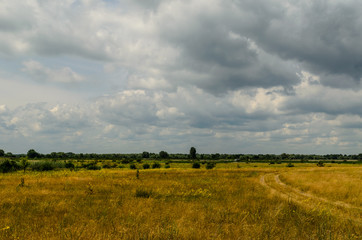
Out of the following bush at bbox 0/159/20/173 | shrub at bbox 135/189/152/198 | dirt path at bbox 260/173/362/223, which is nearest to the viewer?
dirt path at bbox 260/173/362/223

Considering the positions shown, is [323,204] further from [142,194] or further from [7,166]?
[7,166]

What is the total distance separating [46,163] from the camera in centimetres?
6675

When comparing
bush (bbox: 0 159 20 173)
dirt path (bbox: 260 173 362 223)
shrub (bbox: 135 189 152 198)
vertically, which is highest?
shrub (bbox: 135 189 152 198)

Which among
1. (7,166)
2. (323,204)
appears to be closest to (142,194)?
(323,204)

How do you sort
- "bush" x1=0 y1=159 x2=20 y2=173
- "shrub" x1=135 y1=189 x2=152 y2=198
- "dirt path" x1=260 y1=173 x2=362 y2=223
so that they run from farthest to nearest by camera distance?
"bush" x1=0 y1=159 x2=20 y2=173 → "shrub" x1=135 y1=189 x2=152 y2=198 → "dirt path" x1=260 y1=173 x2=362 y2=223

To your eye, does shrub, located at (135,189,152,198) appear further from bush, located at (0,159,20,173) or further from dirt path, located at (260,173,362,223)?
bush, located at (0,159,20,173)

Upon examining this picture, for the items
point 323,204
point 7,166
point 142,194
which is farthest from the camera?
point 7,166

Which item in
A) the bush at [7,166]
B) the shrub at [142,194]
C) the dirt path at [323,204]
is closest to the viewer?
the dirt path at [323,204]

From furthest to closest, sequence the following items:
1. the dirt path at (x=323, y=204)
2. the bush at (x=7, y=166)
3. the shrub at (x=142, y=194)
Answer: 1. the bush at (x=7, y=166)
2. the shrub at (x=142, y=194)
3. the dirt path at (x=323, y=204)

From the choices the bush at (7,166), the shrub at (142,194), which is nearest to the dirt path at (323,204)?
the shrub at (142,194)

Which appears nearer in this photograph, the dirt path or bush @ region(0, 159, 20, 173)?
the dirt path

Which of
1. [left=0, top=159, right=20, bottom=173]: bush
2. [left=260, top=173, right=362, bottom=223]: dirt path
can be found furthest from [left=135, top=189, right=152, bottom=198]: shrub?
[left=0, top=159, right=20, bottom=173]: bush

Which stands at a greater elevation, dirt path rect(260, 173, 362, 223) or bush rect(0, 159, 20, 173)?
dirt path rect(260, 173, 362, 223)

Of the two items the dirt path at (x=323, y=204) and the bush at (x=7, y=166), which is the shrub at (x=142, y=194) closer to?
the dirt path at (x=323, y=204)
